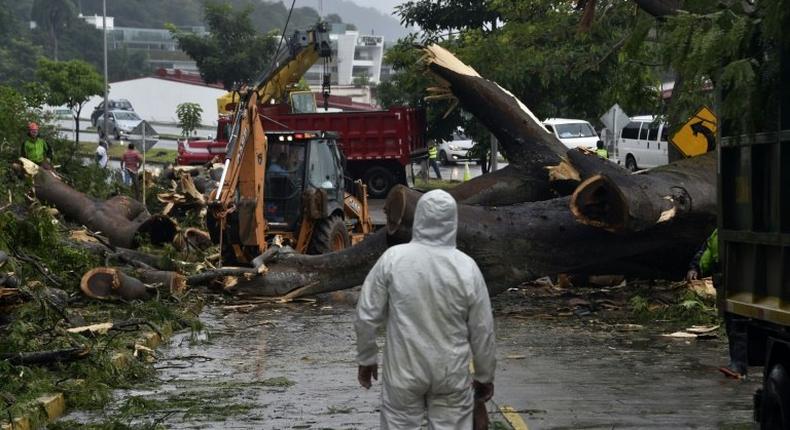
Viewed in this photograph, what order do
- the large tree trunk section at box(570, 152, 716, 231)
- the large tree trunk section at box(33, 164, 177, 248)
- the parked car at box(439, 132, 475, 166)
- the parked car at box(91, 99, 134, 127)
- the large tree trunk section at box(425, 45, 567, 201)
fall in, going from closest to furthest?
the large tree trunk section at box(570, 152, 716, 231)
the large tree trunk section at box(425, 45, 567, 201)
the large tree trunk section at box(33, 164, 177, 248)
the parked car at box(439, 132, 475, 166)
the parked car at box(91, 99, 134, 127)

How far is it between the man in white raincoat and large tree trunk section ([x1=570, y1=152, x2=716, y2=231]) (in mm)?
8396

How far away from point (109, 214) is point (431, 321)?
1696 centimetres

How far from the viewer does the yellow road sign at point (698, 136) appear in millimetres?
17203

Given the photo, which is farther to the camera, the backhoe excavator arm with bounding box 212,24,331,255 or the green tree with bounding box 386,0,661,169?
the green tree with bounding box 386,0,661,169

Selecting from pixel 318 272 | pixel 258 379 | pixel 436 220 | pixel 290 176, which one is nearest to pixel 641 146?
pixel 290 176

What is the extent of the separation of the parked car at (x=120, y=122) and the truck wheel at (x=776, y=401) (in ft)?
210

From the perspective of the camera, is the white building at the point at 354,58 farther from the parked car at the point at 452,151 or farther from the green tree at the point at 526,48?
the green tree at the point at 526,48

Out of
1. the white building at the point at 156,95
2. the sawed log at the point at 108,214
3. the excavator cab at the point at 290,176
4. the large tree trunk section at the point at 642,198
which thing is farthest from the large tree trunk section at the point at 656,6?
the white building at the point at 156,95

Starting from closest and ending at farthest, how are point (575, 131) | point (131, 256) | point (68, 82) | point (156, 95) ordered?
1. point (131, 256)
2. point (575, 131)
3. point (68, 82)
4. point (156, 95)

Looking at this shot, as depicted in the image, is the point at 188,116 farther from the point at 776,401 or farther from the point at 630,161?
the point at 776,401

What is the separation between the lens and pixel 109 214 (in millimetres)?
23219

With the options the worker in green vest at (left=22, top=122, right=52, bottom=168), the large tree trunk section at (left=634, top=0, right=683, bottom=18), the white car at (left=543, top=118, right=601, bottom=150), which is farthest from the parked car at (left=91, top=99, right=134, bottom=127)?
the large tree trunk section at (left=634, top=0, right=683, bottom=18)

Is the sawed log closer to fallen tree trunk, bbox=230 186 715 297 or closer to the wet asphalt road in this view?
the wet asphalt road

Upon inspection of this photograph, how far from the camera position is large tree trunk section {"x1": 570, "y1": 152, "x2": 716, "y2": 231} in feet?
50.1
